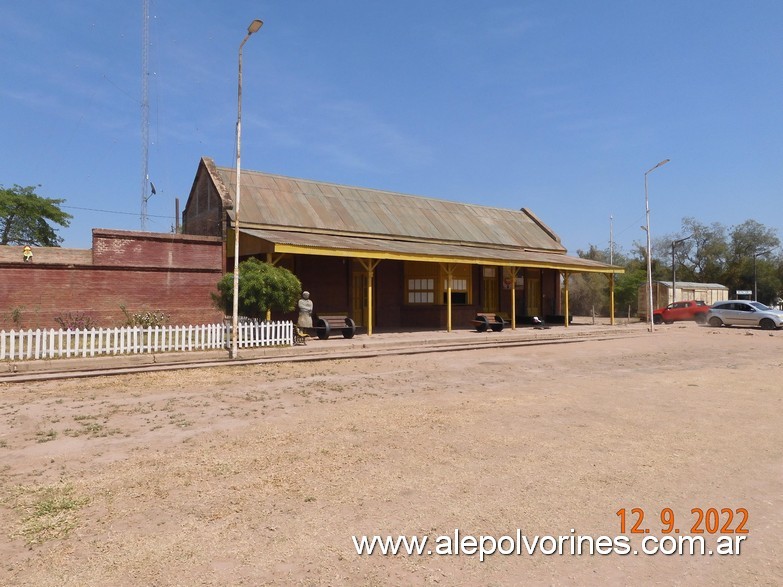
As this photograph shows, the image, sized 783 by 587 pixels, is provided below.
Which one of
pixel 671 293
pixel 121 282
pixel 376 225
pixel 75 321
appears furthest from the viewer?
pixel 671 293

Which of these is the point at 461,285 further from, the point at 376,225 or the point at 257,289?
the point at 257,289

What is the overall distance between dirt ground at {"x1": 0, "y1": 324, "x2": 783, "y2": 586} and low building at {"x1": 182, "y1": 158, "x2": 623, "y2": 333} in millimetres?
8892

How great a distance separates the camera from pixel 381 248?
1803 centimetres

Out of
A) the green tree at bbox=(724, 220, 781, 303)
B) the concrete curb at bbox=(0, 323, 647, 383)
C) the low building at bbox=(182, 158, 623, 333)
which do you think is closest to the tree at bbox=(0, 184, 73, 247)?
the low building at bbox=(182, 158, 623, 333)

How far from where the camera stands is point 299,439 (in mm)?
5984

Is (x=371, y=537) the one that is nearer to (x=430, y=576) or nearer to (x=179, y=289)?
(x=430, y=576)

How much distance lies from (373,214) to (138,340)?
13.3 meters

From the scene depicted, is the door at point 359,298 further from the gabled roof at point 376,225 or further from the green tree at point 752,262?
the green tree at point 752,262

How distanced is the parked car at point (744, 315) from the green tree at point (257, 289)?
941 inches

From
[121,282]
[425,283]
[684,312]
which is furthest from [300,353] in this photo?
[684,312]

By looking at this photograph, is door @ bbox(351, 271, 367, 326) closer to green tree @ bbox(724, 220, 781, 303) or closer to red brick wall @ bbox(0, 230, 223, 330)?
red brick wall @ bbox(0, 230, 223, 330)

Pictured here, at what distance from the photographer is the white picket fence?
36.4 ft

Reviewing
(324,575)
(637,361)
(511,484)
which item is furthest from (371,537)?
(637,361)

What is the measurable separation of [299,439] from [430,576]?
125 inches
